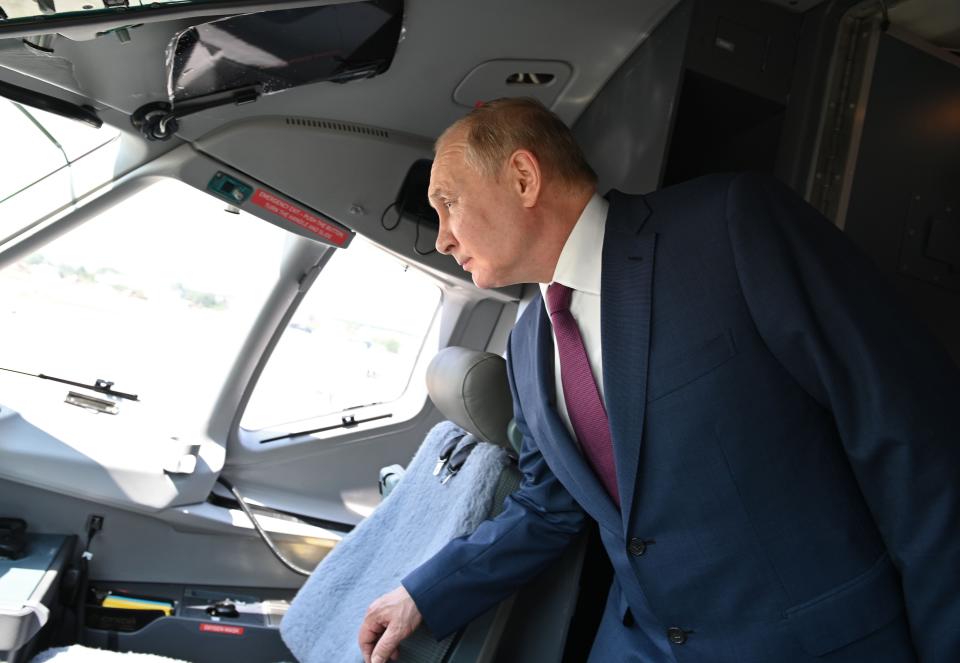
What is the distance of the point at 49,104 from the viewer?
82.3 inches

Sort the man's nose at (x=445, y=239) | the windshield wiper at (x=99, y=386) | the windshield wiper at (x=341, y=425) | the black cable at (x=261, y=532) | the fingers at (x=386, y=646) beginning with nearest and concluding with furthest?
the man's nose at (x=445, y=239), the fingers at (x=386, y=646), the windshield wiper at (x=99, y=386), the black cable at (x=261, y=532), the windshield wiper at (x=341, y=425)

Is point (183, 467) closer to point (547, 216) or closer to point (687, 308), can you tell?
point (547, 216)

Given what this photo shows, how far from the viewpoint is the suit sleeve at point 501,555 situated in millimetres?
1775

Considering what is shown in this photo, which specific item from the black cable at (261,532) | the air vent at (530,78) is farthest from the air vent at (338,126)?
the black cable at (261,532)

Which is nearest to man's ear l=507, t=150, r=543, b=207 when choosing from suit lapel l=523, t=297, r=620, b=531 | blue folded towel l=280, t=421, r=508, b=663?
suit lapel l=523, t=297, r=620, b=531

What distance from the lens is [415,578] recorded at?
1.81 meters

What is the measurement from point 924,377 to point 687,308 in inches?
14.8

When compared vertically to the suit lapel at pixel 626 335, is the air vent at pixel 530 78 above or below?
→ above

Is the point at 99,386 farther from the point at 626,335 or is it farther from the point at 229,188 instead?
the point at 626,335

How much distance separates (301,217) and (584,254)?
1.45 m

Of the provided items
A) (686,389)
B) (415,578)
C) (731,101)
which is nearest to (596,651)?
(415,578)

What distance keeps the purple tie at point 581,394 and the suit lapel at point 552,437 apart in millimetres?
34

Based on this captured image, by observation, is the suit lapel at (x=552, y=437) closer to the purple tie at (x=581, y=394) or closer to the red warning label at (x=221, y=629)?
the purple tie at (x=581, y=394)

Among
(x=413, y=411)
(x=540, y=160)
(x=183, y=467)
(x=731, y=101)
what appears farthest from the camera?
(x=413, y=411)
